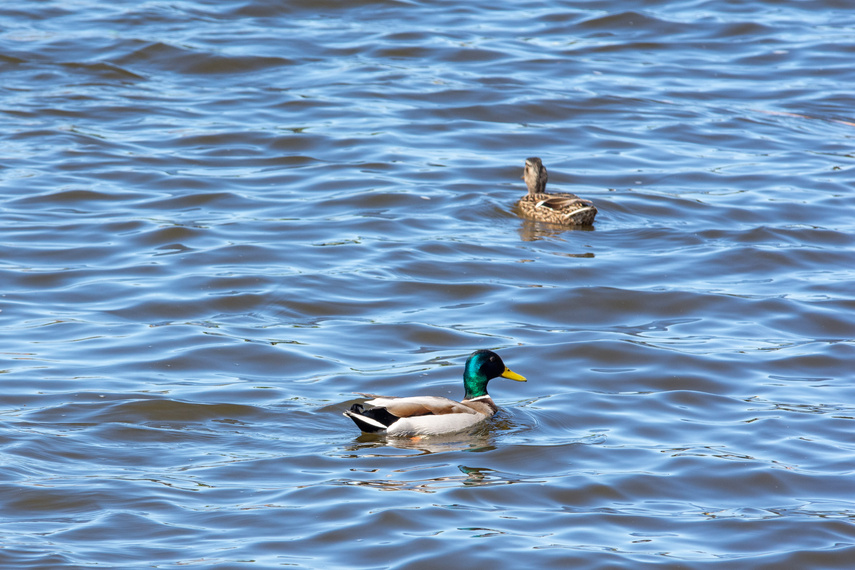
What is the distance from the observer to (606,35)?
22.1 meters

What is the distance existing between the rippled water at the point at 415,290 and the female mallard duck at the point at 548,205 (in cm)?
23

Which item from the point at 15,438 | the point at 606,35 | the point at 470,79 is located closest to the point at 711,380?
the point at 15,438

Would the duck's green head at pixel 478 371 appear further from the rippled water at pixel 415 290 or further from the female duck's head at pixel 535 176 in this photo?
the female duck's head at pixel 535 176

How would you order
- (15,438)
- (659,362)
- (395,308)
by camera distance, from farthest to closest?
(395,308) → (659,362) → (15,438)

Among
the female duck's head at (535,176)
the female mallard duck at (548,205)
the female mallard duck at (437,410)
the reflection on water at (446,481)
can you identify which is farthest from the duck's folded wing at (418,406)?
the female duck's head at (535,176)

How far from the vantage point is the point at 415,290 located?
11.3 meters

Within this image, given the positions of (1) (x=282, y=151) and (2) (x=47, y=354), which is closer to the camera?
(2) (x=47, y=354)

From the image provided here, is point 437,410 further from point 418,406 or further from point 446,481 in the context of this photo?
point 446,481

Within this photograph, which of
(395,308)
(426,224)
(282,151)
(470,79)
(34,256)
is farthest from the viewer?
(470,79)

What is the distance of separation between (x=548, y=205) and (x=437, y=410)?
5.73 metres

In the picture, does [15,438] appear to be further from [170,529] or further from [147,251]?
[147,251]

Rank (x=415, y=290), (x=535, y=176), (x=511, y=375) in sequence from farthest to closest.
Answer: (x=535, y=176) < (x=415, y=290) < (x=511, y=375)

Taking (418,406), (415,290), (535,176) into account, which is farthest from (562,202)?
(418,406)

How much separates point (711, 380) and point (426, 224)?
4.81m
